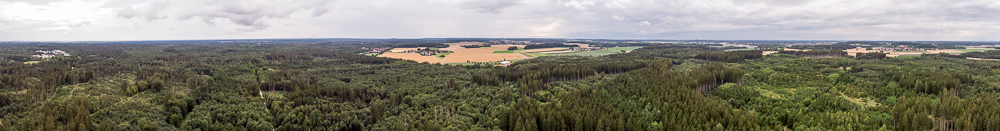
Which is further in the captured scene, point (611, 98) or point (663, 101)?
point (611, 98)

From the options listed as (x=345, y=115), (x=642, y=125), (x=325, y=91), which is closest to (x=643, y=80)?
(x=642, y=125)

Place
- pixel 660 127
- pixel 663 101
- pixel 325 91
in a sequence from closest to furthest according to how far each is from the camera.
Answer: pixel 660 127 < pixel 663 101 < pixel 325 91

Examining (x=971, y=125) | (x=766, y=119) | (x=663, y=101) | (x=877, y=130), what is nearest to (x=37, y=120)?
(x=663, y=101)

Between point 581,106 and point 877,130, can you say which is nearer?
point 877,130

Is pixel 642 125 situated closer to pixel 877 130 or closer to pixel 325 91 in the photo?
pixel 877 130

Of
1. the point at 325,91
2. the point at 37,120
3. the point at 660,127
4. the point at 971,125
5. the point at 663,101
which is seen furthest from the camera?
the point at 325,91

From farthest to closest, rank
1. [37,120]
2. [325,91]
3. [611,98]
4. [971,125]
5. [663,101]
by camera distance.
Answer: [325,91], [611,98], [663,101], [37,120], [971,125]

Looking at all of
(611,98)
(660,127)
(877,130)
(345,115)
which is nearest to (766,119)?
(877,130)

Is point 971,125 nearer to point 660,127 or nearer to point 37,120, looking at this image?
point 660,127

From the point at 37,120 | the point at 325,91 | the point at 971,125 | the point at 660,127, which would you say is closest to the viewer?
the point at 971,125
